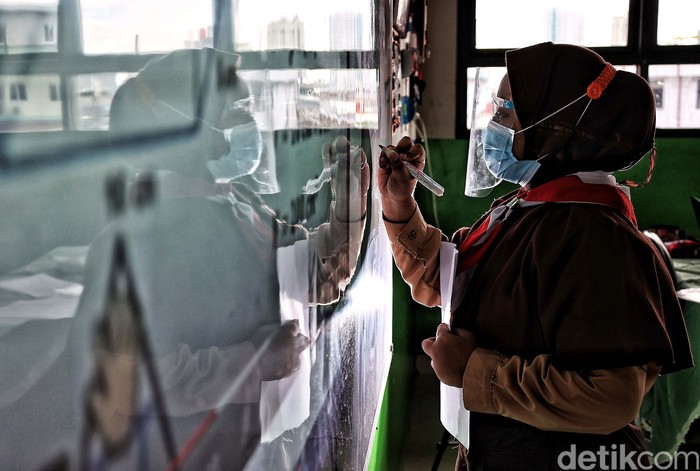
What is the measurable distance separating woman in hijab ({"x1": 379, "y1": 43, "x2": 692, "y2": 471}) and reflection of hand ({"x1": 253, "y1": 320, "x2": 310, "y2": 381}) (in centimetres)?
56

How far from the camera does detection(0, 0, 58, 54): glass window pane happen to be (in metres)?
0.22

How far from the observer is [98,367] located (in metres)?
0.27

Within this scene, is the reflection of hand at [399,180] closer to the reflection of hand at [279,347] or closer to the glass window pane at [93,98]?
the reflection of hand at [279,347]

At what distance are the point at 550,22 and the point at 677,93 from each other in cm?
88

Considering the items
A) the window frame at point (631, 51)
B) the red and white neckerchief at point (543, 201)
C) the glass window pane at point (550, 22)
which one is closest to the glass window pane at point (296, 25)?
the red and white neckerchief at point (543, 201)

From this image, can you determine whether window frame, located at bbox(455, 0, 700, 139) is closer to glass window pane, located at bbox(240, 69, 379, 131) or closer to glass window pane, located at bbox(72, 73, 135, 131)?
glass window pane, located at bbox(240, 69, 379, 131)

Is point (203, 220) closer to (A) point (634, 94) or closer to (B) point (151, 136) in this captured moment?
(B) point (151, 136)

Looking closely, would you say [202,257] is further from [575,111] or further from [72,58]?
[575,111]

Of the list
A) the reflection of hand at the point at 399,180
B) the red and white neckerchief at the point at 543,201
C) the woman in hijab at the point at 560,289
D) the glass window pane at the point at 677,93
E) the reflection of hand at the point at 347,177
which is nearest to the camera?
the reflection of hand at the point at 347,177

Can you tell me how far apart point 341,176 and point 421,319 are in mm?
3404

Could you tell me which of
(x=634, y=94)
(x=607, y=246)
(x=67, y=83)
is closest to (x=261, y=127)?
(x=67, y=83)

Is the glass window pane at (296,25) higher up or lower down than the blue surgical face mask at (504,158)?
higher up

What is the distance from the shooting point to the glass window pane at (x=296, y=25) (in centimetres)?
45

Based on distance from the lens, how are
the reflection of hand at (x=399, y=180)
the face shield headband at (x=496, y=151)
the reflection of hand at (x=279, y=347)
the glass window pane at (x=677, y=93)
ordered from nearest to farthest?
the reflection of hand at (x=279, y=347), the face shield headband at (x=496, y=151), the reflection of hand at (x=399, y=180), the glass window pane at (x=677, y=93)
